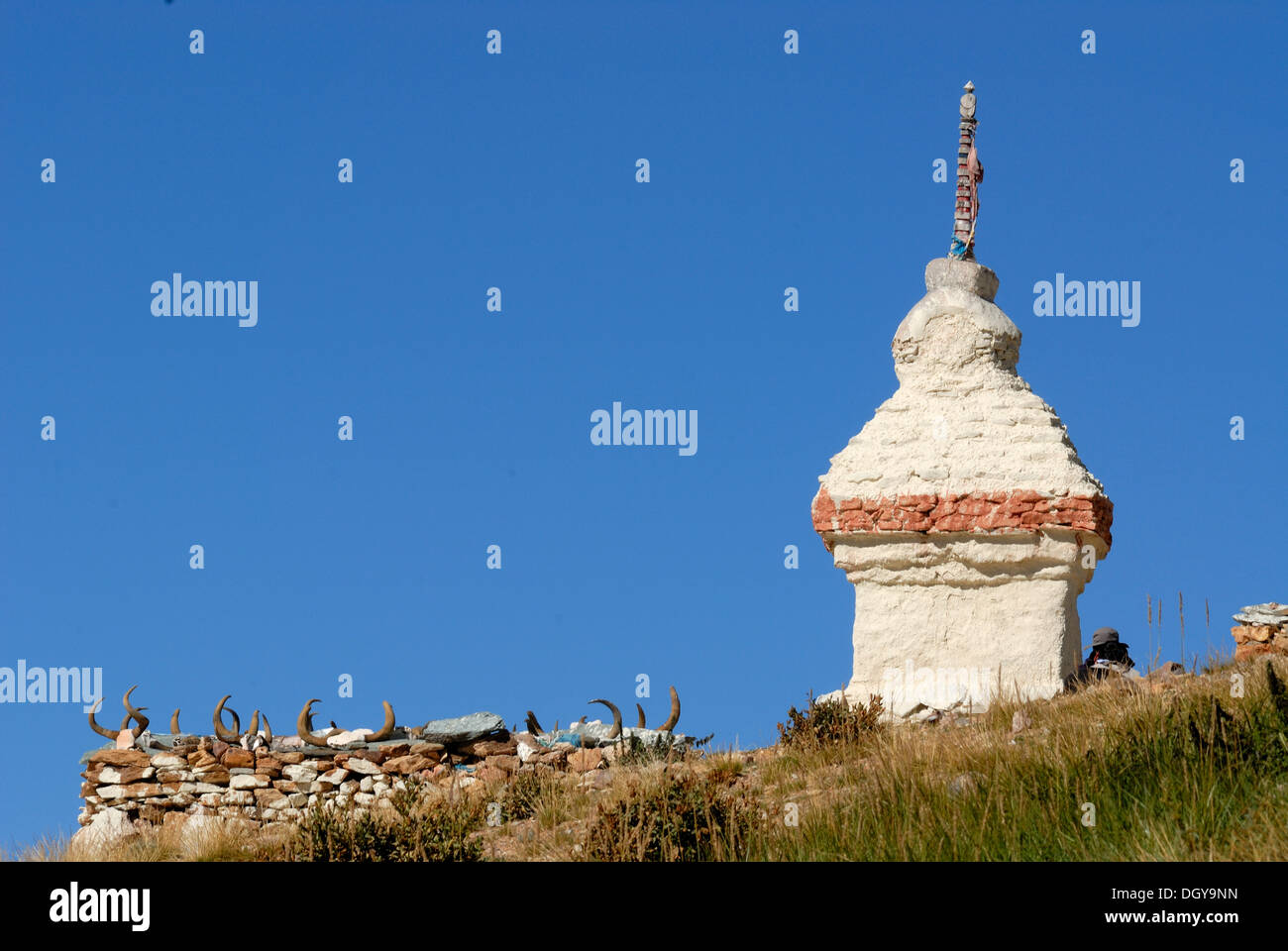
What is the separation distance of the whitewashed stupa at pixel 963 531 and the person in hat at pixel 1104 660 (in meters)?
0.18

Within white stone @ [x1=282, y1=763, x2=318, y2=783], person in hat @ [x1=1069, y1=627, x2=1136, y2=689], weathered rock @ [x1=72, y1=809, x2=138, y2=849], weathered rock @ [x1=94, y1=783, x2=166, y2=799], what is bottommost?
weathered rock @ [x1=72, y1=809, x2=138, y2=849]

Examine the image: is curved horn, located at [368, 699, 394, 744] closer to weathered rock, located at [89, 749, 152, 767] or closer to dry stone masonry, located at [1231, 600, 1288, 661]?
weathered rock, located at [89, 749, 152, 767]

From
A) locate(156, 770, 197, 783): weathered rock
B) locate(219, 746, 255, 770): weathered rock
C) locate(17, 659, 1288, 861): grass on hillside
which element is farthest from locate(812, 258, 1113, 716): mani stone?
locate(156, 770, 197, 783): weathered rock

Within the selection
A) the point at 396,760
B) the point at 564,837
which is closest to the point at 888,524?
the point at 564,837

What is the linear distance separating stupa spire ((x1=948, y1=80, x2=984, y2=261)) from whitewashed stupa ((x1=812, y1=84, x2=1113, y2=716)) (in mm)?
765

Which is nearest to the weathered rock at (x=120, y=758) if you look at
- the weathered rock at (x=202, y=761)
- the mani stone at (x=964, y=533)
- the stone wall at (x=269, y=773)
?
the stone wall at (x=269, y=773)

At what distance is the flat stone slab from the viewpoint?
16062mm

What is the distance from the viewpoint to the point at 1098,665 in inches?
595

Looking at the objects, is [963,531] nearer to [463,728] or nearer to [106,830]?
[463,728]

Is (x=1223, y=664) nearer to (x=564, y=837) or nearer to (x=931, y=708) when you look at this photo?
(x=931, y=708)

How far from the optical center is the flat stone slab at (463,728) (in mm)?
16062

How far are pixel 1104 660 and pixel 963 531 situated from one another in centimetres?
214

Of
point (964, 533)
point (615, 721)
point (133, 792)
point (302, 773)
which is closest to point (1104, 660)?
point (964, 533)
